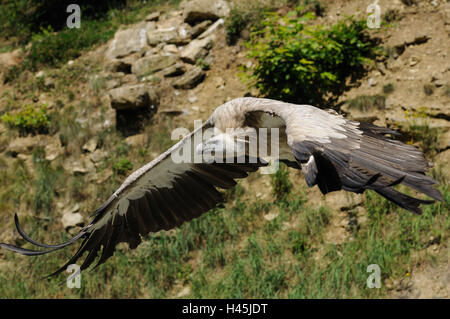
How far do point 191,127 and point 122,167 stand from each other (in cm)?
141

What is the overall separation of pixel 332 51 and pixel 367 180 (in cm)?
525

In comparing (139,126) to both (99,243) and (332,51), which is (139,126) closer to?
(332,51)

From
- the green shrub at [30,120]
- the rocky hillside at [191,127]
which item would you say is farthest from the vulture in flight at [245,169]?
the green shrub at [30,120]

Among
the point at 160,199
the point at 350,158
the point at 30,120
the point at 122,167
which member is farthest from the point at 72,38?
the point at 350,158

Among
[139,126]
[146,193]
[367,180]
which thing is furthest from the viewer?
[139,126]

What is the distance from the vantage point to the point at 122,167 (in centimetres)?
872

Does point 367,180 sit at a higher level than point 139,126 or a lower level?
higher

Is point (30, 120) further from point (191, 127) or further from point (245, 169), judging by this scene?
point (245, 169)

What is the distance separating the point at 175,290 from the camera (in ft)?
23.4

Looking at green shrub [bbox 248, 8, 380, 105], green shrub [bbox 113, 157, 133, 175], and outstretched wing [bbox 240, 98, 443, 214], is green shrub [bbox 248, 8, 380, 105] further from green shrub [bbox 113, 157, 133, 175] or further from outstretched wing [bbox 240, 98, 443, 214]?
outstretched wing [bbox 240, 98, 443, 214]

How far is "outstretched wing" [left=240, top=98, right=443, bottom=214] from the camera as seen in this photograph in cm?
298

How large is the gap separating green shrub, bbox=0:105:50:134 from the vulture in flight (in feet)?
19.1

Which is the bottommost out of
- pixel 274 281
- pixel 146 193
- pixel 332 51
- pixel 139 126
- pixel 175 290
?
pixel 175 290

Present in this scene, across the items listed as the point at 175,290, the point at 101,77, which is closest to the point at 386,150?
the point at 175,290
